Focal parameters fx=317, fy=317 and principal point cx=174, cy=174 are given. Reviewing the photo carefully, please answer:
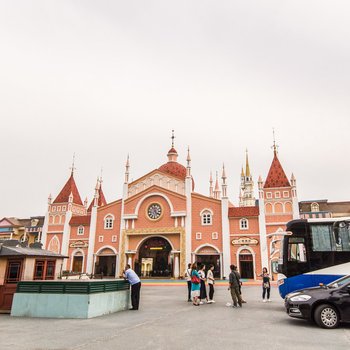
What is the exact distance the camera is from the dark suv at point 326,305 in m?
8.42

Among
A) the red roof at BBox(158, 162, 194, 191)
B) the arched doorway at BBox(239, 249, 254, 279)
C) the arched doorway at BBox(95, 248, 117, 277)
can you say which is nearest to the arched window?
the arched doorway at BBox(239, 249, 254, 279)

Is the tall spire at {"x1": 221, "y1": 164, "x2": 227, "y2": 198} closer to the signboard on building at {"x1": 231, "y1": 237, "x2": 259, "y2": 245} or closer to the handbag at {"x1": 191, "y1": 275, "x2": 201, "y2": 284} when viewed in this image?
the signboard on building at {"x1": 231, "y1": 237, "x2": 259, "y2": 245}

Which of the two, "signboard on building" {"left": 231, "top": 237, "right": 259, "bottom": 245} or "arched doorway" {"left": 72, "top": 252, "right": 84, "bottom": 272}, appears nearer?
"signboard on building" {"left": 231, "top": 237, "right": 259, "bottom": 245}

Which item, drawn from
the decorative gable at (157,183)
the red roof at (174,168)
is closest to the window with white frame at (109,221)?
the decorative gable at (157,183)

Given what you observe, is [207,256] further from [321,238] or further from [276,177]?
[321,238]

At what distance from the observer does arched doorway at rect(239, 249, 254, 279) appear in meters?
34.6

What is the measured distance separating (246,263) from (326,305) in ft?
89.4

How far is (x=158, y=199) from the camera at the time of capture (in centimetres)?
3938

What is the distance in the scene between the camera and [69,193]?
4606 cm

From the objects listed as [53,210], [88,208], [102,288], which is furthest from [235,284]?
[88,208]

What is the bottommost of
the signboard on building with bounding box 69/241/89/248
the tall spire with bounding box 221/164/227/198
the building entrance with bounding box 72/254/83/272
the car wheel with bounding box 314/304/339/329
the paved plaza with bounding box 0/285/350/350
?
the paved plaza with bounding box 0/285/350/350

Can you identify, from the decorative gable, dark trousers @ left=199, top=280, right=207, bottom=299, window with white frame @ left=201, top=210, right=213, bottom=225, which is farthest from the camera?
the decorative gable

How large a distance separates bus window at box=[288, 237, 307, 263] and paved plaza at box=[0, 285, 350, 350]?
261 cm

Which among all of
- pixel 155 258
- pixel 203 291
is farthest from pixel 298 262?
pixel 155 258
